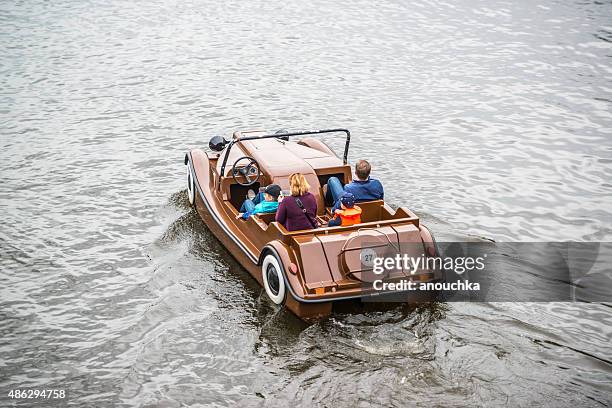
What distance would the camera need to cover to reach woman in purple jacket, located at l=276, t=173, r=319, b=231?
440 inches

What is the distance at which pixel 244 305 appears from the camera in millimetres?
11344

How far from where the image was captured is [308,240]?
10.7m

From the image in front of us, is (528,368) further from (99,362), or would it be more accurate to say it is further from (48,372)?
(48,372)

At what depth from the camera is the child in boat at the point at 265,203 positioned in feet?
39.0

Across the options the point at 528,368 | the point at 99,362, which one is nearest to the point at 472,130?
the point at 528,368

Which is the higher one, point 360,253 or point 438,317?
point 360,253

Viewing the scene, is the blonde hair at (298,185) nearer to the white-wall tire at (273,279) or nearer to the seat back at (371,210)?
the seat back at (371,210)

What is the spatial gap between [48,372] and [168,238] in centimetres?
424

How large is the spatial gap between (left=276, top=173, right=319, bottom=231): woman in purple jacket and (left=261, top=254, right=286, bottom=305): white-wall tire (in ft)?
2.16

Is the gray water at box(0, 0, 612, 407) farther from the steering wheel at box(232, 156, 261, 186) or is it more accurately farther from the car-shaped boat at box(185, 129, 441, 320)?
the steering wheel at box(232, 156, 261, 186)

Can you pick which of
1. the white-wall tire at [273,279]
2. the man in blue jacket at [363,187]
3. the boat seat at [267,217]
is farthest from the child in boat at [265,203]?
the white-wall tire at [273,279]

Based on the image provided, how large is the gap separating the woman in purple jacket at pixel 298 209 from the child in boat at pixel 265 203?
0.53 m

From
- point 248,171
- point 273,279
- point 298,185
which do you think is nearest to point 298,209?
point 298,185

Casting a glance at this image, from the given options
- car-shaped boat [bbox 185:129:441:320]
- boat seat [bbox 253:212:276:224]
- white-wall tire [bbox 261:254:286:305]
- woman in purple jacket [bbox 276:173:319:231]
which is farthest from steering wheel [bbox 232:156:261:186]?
white-wall tire [bbox 261:254:286:305]
